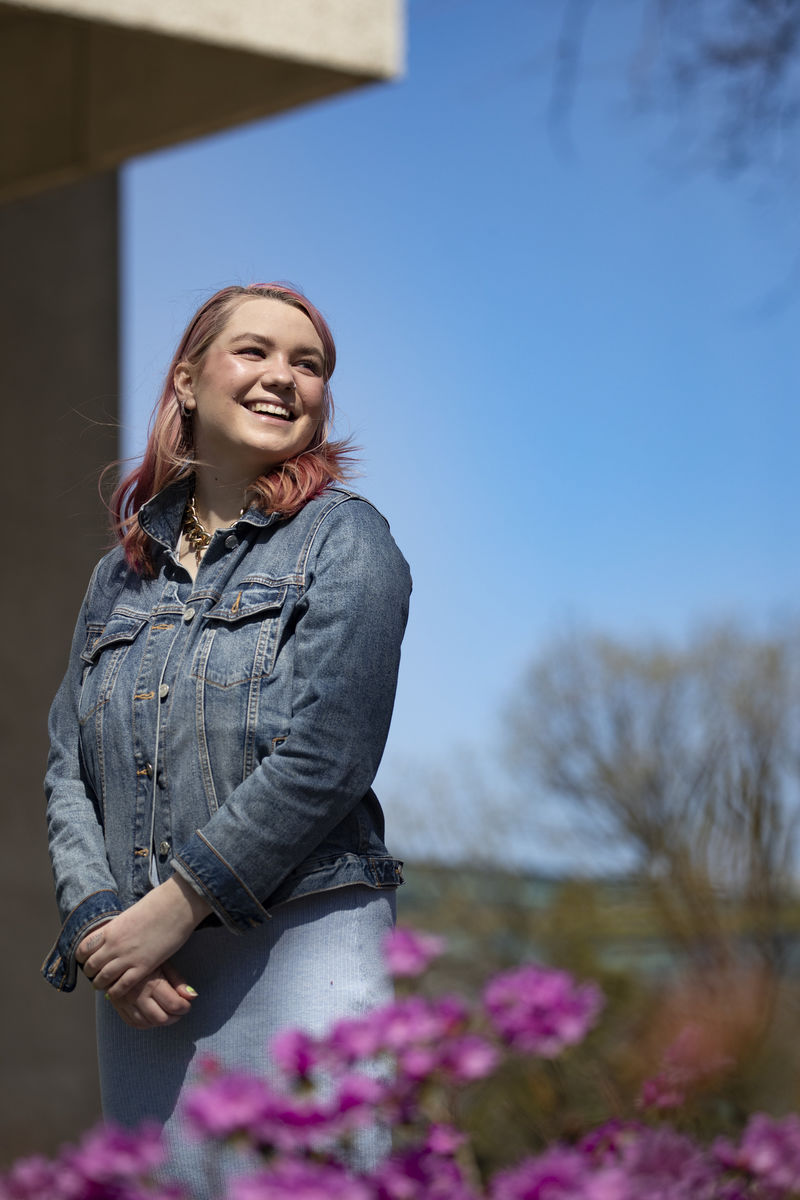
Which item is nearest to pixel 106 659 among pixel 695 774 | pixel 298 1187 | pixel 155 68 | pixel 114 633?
pixel 114 633

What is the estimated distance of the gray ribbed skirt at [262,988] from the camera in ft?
5.31

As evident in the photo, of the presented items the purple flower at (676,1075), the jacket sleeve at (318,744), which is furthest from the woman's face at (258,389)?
the purple flower at (676,1075)

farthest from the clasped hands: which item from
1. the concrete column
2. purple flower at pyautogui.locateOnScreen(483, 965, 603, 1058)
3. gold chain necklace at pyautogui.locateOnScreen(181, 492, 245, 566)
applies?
the concrete column

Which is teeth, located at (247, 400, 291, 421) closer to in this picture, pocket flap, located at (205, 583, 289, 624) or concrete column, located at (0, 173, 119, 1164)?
pocket flap, located at (205, 583, 289, 624)

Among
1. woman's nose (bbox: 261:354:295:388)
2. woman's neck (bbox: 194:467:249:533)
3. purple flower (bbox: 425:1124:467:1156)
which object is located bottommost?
purple flower (bbox: 425:1124:467:1156)

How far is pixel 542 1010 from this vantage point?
941 mm

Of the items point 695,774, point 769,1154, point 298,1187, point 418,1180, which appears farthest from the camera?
point 695,774

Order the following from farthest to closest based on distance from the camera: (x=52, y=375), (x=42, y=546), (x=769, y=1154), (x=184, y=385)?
(x=52, y=375) < (x=42, y=546) < (x=184, y=385) < (x=769, y=1154)

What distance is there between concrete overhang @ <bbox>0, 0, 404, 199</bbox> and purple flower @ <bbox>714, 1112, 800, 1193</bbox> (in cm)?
323

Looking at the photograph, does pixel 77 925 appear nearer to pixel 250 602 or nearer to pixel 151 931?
pixel 151 931

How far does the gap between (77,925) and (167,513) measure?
536 mm

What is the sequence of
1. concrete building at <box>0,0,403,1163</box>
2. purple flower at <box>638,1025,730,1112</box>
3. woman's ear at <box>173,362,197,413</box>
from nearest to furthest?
purple flower at <box>638,1025,730,1112</box>, woman's ear at <box>173,362,197,413</box>, concrete building at <box>0,0,403,1163</box>

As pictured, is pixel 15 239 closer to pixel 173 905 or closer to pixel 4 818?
pixel 4 818

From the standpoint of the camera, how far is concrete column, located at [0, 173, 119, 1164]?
5.78 m
